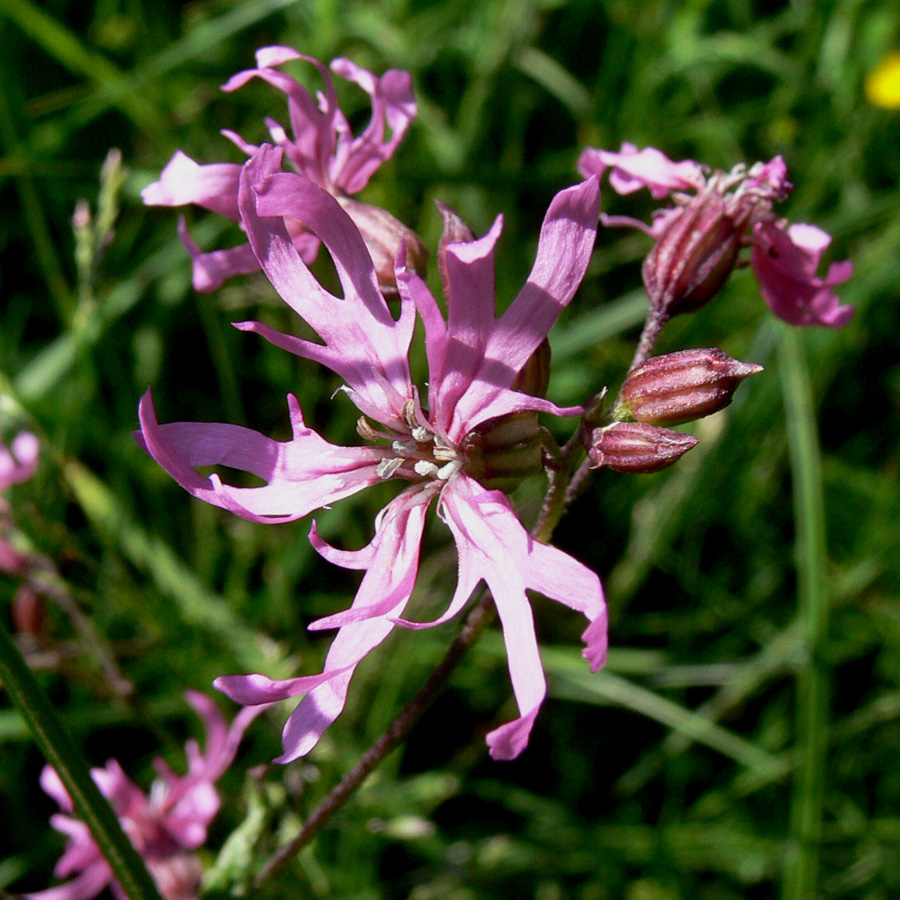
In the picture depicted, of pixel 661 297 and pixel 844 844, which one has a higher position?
pixel 661 297

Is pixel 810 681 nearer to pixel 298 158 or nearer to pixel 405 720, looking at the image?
pixel 405 720

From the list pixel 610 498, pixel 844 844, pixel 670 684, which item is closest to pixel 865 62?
pixel 610 498

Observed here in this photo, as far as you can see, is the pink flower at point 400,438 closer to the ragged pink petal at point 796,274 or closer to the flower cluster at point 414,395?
the flower cluster at point 414,395

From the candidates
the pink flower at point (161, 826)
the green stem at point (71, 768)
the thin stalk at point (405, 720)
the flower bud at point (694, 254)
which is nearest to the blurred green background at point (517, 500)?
the pink flower at point (161, 826)

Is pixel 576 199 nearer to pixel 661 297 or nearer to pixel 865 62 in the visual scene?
pixel 661 297

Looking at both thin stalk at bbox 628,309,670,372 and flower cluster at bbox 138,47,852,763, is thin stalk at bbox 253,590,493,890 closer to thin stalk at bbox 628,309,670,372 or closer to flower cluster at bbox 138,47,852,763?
flower cluster at bbox 138,47,852,763
